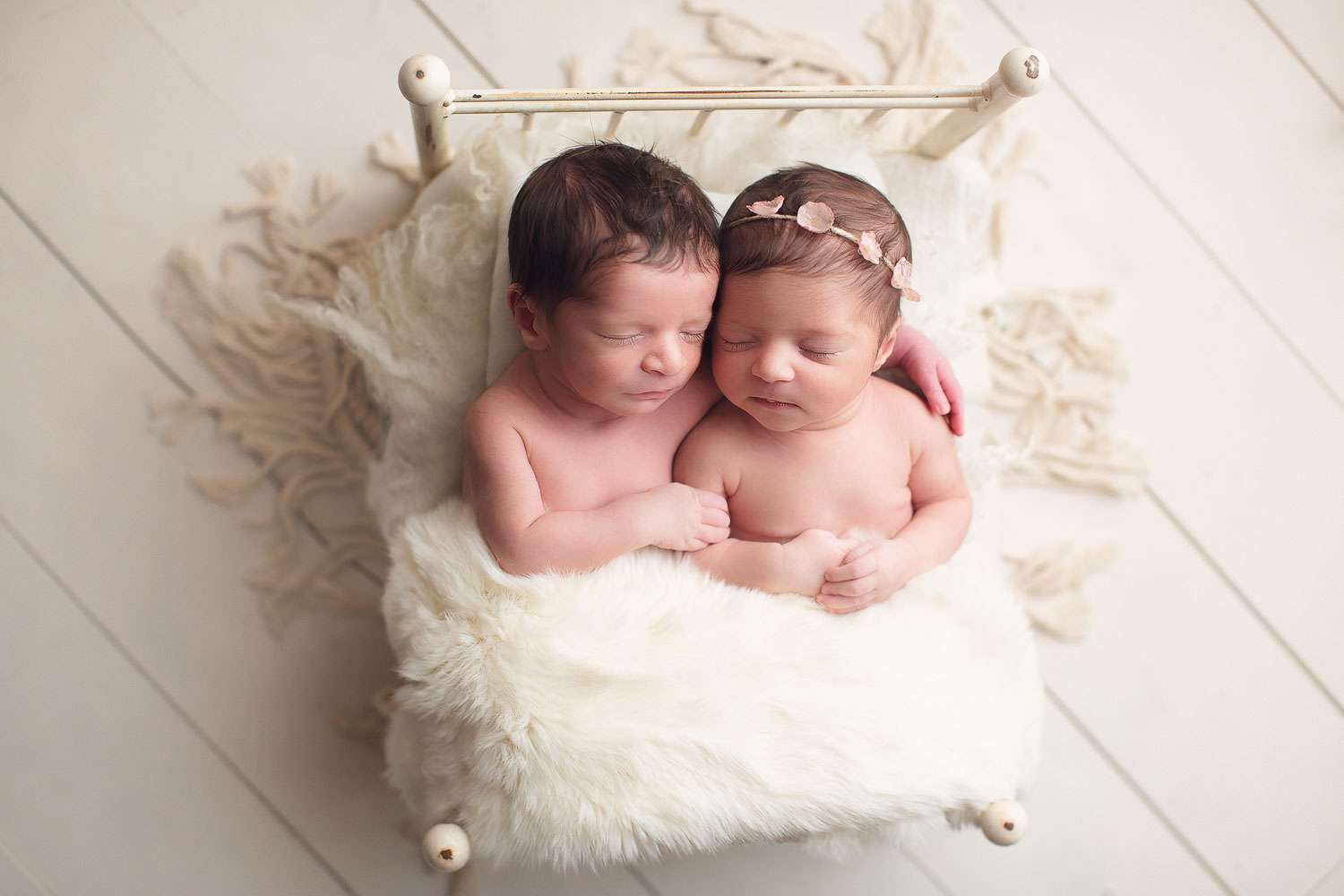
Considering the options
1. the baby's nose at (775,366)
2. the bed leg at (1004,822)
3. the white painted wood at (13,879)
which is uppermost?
the white painted wood at (13,879)

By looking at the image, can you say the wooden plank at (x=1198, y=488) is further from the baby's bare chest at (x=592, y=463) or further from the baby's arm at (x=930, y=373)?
the baby's bare chest at (x=592, y=463)

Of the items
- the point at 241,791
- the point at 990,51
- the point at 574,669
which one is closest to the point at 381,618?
the point at 241,791

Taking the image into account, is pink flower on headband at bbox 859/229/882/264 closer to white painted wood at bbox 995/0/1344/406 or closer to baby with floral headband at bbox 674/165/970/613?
baby with floral headband at bbox 674/165/970/613

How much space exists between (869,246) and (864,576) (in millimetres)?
397

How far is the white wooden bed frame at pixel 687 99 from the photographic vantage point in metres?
1.13

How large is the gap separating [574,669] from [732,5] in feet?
3.78

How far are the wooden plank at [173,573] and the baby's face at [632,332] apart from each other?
65 centimetres

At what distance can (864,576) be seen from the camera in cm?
124

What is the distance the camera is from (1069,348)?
168cm

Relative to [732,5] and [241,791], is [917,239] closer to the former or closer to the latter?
[732,5]

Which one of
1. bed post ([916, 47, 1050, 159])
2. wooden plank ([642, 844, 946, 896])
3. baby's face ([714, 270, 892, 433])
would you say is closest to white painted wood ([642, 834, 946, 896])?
→ wooden plank ([642, 844, 946, 896])

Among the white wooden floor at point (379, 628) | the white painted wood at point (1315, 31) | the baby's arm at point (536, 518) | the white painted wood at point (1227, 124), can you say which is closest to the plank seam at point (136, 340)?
the white wooden floor at point (379, 628)

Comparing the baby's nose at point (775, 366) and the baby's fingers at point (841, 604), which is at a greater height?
the baby's nose at point (775, 366)

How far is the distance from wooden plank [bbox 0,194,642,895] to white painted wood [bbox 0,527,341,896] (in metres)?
0.04
